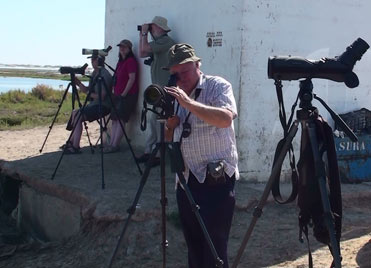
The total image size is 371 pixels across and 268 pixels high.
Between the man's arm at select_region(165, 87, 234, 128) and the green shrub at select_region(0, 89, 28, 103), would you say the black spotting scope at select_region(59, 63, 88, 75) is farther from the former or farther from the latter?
the green shrub at select_region(0, 89, 28, 103)

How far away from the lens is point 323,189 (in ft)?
10.5

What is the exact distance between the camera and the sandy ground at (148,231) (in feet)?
17.0

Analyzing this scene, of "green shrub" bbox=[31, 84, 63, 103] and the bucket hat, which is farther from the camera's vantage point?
"green shrub" bbox=[31, 84, 63, 103]

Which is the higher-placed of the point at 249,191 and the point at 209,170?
the point at 209,170

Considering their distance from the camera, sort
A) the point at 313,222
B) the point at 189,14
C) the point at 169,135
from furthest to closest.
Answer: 1. the point at 189,14
2. the point at 169,135
3. the point at 313,222

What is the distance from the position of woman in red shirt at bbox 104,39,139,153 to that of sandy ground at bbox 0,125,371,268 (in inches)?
42.6

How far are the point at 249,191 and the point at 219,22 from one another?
1985 mm

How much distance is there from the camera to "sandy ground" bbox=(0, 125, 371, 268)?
5.18m

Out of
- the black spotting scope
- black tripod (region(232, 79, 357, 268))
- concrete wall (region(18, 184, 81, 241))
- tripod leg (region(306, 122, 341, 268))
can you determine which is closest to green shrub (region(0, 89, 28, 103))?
the black spotting scope

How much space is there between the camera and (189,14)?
7199 millimetres

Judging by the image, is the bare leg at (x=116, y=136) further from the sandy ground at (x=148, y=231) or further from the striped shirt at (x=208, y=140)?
the striped shirt at (x=208, y=140)

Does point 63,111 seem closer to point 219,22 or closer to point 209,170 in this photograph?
point 219,22

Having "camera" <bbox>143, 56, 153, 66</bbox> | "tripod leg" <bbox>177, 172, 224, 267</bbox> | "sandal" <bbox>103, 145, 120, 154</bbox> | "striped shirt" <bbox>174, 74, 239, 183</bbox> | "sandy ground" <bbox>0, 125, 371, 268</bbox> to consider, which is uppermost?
"camera" <bbox>143, 56, 153, 66</bbox>

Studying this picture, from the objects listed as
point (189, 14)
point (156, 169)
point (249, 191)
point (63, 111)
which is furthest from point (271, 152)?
point (63, 111)
